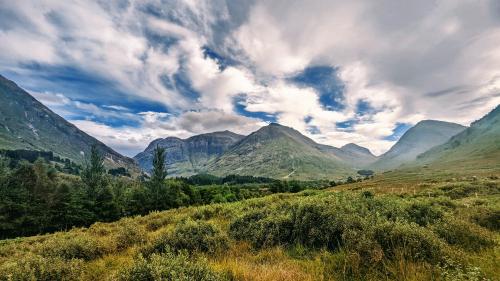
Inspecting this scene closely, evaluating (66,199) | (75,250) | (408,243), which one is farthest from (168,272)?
(66,199)

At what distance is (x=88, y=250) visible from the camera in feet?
31.0

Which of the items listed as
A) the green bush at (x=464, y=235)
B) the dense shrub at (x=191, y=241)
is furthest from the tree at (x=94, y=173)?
the green bush at (x=464, y=235)

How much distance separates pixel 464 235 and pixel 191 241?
8809 mm

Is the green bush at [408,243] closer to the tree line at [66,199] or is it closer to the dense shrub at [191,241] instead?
the dense shrub at [191,241]

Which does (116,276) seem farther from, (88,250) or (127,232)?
(127,232)

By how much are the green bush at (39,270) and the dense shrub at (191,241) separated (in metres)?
2.29

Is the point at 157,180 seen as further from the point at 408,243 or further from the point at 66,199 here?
the point at 408,243

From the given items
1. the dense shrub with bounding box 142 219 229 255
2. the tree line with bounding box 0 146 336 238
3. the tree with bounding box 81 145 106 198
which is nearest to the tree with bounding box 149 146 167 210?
the tree line with bounding box 0 146 336 238

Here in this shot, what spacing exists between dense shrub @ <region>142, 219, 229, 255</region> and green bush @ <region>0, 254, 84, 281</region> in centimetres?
229

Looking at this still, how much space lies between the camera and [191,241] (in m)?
8.88

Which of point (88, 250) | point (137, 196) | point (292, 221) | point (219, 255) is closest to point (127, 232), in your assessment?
point (88, 250)

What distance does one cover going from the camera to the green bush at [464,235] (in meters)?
7.40

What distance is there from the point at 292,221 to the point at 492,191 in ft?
113

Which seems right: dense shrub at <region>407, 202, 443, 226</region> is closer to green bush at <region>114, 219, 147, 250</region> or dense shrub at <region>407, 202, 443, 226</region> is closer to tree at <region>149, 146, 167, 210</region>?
green bush at <region>114, 219, 147, 250</region>
